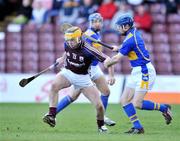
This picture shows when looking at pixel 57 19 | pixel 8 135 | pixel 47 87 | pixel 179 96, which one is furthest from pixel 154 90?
pixel 8 135

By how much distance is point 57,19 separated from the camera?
2578 centimetres

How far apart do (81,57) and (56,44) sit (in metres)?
11.4

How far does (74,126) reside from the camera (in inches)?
603

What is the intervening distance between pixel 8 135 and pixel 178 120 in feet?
16.4

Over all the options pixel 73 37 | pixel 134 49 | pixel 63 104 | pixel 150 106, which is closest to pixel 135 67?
pixel 134 49

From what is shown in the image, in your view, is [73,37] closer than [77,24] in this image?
Yes

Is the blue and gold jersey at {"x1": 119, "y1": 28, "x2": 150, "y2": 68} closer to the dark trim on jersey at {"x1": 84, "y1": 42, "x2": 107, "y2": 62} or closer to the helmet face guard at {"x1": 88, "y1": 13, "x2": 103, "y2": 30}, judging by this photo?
the dark trim on jersey at {"x1": 84, "y1": 42, "x2": 107, "y2": 62}

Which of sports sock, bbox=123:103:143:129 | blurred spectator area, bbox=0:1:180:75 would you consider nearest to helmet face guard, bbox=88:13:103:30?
sports sock, bbox=123:103:143:129

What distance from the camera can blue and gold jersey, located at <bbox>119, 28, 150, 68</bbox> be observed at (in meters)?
13.8

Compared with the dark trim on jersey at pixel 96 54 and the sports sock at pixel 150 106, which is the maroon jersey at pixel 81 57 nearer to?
the dark trim on jersey at pixel 96 54

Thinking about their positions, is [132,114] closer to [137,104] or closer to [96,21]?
[137,104]

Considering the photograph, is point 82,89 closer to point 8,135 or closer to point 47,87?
point 8,135

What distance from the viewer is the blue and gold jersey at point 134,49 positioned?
1381 cm

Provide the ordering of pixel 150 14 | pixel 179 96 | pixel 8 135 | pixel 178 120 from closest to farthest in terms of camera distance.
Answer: pixel 8 135, pixel 178 120, pixel 179 96, pixel 150 14
